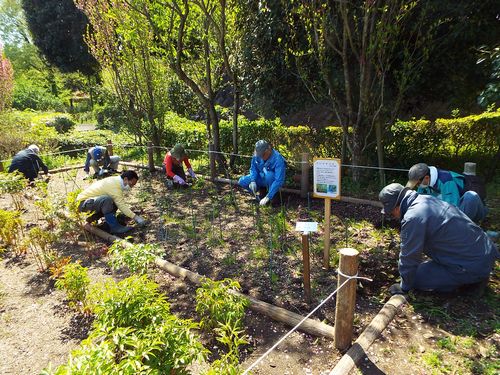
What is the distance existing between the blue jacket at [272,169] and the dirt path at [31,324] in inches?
127

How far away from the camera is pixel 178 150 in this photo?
259 inches

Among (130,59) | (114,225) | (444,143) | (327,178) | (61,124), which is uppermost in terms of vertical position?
(130,59)

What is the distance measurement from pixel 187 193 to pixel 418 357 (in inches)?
195

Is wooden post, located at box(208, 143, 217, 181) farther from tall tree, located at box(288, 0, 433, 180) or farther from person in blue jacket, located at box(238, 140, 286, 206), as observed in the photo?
tall tree, located at box(288, 0, 433, 180)

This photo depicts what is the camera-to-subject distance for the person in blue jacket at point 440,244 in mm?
2770

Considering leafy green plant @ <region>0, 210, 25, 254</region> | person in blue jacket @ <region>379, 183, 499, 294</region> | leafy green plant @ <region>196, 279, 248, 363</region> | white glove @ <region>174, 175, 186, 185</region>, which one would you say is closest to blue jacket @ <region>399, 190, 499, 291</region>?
person in blue jacket @ <region>379, 183, 499, 294</region>

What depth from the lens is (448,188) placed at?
11.8 ft

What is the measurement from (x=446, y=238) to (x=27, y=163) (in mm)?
7766

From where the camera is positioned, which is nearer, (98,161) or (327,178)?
(327,178)

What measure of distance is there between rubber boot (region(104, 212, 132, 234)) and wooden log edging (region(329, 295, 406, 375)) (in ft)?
11.5

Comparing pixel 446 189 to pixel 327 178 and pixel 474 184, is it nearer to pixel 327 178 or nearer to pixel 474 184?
pixel 474 184

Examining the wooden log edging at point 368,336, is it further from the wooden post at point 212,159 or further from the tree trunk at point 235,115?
the tree trunk at point 235,115

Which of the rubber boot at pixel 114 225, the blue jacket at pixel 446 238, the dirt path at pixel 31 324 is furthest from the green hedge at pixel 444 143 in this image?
the dirt path at pixel 31 324

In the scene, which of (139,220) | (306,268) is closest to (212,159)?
(139,220)
